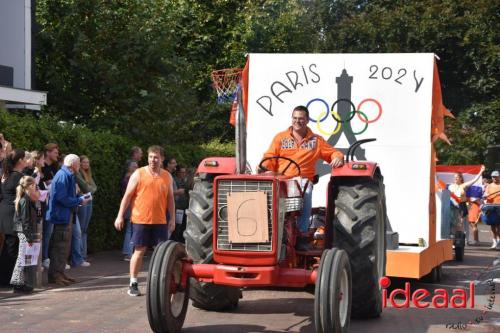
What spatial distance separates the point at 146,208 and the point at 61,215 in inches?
78.1

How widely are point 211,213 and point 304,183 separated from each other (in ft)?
3.27

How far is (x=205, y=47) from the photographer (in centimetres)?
3238

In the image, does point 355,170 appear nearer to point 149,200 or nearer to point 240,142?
point 240,142

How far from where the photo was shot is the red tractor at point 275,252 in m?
7.88

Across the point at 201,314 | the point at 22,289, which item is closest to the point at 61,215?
the point at 22,289

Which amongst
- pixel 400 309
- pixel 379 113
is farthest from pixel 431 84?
pixel 400 309

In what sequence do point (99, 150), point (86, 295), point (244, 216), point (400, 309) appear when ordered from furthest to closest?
point (99, 150) < point (86, 295) < point (400, 309) < point (244, 216)

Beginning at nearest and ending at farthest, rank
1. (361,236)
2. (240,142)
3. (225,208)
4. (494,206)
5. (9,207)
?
(225,208), (240,142), (361,236), (9,207), (494,206)

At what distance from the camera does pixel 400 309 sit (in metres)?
10.3

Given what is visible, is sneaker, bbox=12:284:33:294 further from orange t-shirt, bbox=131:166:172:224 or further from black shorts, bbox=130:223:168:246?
orange t-shirt, bbox=131:166:172:224

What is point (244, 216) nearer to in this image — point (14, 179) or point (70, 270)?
point (14, 179)

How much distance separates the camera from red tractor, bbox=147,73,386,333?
7.88 meters

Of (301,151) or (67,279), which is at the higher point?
(301,151)
